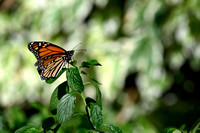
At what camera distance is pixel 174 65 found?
2.62 meters

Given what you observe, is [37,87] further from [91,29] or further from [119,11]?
[119,11]

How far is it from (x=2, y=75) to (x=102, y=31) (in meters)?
1.09

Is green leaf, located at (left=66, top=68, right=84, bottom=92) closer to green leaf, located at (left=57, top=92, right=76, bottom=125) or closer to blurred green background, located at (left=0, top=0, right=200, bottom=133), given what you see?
green leaf, located at (left=57, top=92, right=76, bottom=125)

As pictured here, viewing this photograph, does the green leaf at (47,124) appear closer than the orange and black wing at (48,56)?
Yes

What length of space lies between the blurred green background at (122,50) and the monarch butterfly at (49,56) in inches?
44.0

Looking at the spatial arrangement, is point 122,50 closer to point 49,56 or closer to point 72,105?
point 49,56

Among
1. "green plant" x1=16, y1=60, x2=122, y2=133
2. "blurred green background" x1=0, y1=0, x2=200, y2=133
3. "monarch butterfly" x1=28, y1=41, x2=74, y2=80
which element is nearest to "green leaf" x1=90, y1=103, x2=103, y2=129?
"green plant" x1=16, y1=60, x2=122, y2=133

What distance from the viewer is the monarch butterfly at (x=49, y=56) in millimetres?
1041

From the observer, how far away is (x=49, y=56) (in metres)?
1.05

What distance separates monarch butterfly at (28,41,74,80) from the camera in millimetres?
1041

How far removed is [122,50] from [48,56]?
4.82 ft

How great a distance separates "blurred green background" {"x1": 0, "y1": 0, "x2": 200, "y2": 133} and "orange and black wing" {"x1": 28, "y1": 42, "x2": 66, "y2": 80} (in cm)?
112

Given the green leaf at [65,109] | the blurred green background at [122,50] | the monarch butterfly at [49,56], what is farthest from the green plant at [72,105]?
the blurred green background at [122,50]

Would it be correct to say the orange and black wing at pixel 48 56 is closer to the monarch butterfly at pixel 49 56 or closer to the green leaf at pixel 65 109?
the monarch butterfly at pixel 49 56
